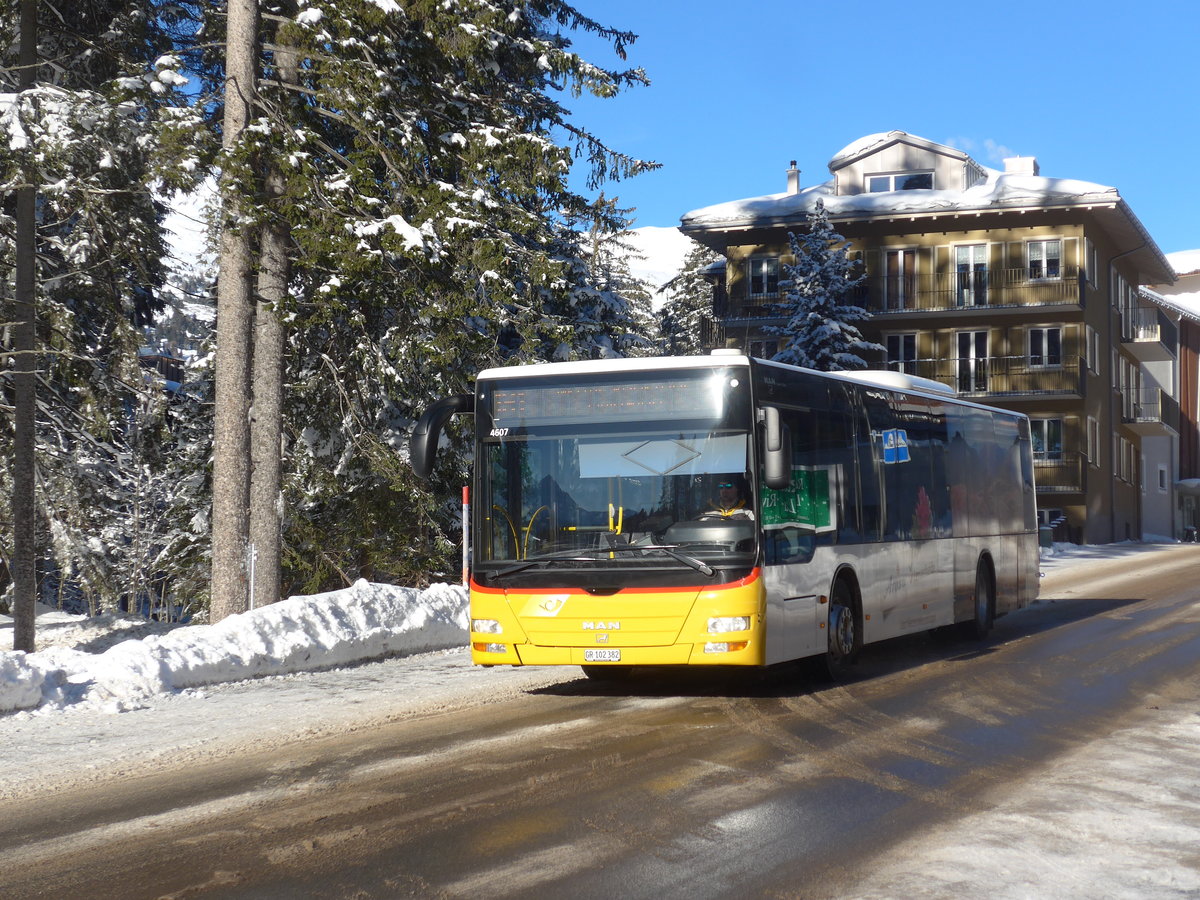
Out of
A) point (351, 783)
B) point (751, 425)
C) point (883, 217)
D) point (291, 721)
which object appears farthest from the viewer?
point (883, 217)

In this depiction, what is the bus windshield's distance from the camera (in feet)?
36.2

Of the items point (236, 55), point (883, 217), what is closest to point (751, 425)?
point (236, 55)

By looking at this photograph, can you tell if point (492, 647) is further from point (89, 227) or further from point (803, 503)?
point (89, 227)

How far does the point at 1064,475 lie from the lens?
4938 cm

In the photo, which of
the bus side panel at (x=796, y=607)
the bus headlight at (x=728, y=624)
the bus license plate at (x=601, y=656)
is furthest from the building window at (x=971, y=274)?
the bus license plate at (x=601, y=656)

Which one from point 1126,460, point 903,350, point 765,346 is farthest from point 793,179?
point 1126,460

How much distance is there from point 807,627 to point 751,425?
1.96 meters

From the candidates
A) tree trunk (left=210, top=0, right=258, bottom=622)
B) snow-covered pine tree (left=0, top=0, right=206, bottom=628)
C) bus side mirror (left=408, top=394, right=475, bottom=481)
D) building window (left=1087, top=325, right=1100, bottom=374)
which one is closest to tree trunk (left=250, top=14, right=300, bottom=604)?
tree trunk (left=210, top=0, right=258, bottom=622)

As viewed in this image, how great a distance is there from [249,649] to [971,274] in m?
41.9

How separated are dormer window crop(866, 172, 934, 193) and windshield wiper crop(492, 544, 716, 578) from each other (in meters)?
45.8

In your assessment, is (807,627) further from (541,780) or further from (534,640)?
(541,780)

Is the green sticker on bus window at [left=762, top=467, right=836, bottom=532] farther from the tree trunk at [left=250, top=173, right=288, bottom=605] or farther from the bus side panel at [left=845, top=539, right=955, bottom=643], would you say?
the tree trunk at [left=250, top=173, right=288, bottom=605]

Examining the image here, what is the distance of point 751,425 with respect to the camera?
11.2 meters

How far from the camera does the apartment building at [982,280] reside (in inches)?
1948
